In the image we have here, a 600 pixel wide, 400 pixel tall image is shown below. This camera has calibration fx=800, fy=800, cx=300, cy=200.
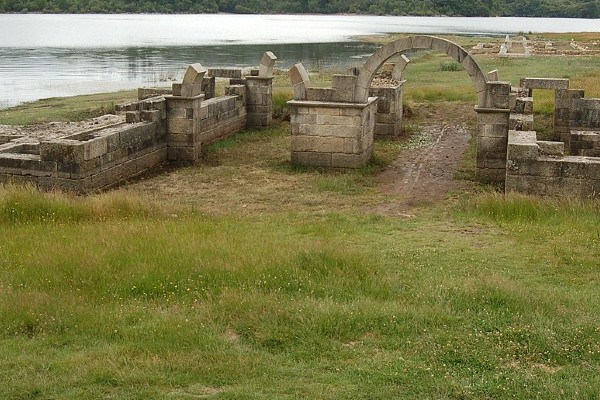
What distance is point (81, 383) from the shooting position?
5699 millimetres

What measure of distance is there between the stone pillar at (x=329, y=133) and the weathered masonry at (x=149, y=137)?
2.49 m

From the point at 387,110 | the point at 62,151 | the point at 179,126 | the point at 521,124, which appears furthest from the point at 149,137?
the point at 521,124

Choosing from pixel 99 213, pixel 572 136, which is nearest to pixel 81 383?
pixel 99 213

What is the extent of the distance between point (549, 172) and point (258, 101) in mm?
11482

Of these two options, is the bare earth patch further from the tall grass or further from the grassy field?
the tall grass

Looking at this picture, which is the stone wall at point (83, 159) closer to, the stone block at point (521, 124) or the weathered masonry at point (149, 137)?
the weathered masonry at point (149, 137)

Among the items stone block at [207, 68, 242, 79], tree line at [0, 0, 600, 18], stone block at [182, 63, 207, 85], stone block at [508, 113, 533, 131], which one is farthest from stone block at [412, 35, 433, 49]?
tree line at [0, 0, 600, 18]

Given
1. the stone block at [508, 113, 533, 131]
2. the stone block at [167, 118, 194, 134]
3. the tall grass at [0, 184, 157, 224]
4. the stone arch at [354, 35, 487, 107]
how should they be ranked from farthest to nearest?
the stone block at [167, 118, 194, 134] < the stone arch at [354, 35, 487, 107] < the stone block at [508, 113, 533, 131] < the tall grass at [0, 184, 157, 224]

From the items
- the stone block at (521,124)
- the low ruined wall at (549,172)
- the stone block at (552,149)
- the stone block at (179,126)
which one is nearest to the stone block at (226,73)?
the stone block at (179,126)

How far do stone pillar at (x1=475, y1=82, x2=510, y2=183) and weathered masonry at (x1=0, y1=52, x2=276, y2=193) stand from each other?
20.1 feet

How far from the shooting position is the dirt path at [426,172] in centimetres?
1395

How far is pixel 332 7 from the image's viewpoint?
6649 inches

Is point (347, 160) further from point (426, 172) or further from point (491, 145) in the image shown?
point (491, 145)

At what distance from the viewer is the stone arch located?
1535 centimetres
